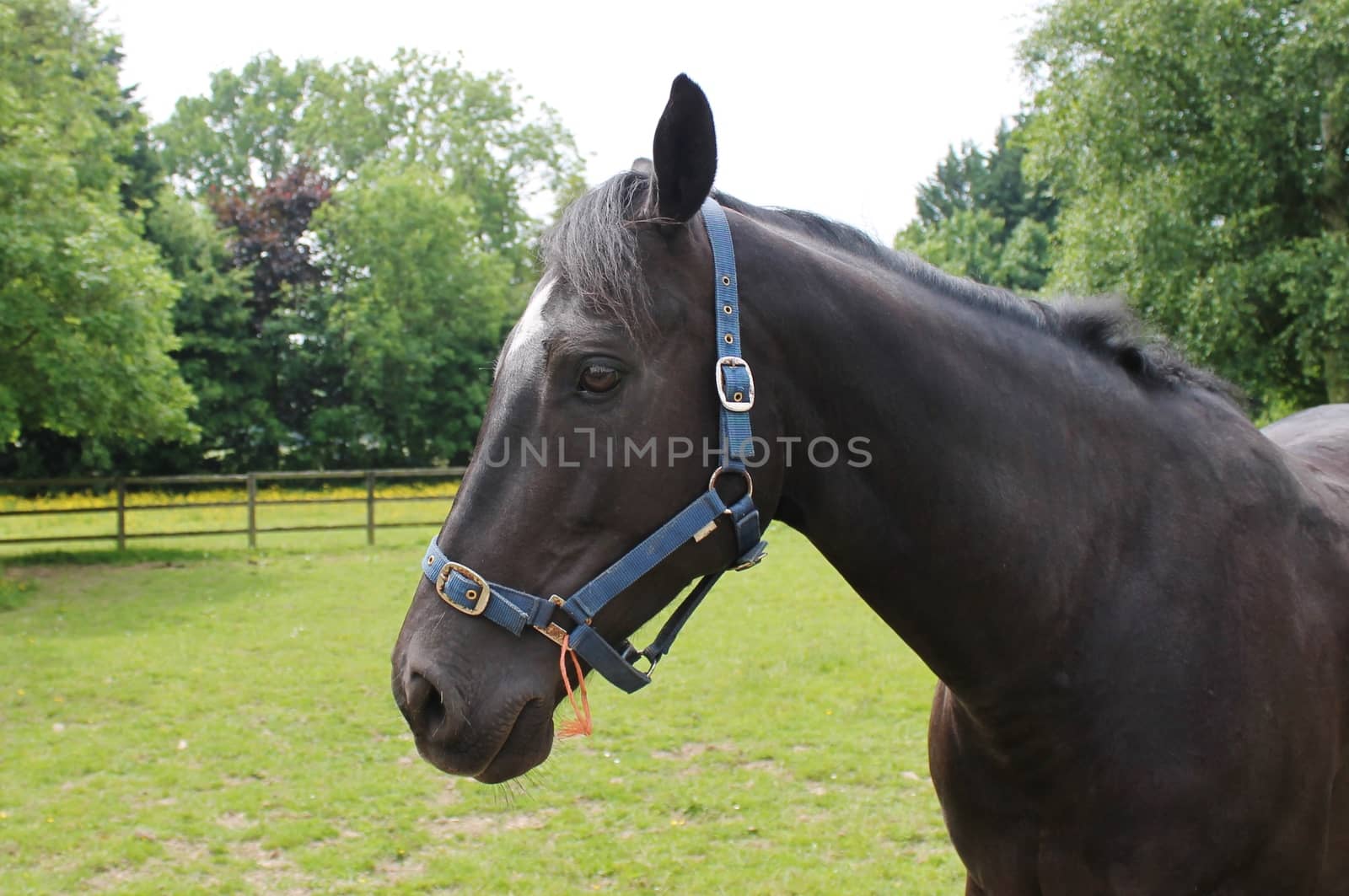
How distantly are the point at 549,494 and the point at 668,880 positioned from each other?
365 cm

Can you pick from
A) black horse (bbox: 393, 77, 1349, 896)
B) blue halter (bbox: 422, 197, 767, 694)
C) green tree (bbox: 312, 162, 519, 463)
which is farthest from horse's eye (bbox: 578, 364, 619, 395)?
green tree (bbox: 312, 162, 519, 463)

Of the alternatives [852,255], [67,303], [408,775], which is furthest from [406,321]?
[852,255]

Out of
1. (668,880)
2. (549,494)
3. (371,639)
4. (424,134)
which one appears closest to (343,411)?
(424,134)

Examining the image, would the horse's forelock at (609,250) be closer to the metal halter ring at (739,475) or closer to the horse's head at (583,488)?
the horse's head at (583,488)

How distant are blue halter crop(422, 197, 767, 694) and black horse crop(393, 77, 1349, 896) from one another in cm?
2

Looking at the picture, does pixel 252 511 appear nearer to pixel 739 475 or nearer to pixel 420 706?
pixel 420 706

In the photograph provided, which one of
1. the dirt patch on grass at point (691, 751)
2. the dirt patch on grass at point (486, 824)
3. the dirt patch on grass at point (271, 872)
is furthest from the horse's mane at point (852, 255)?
the dirt patch on grass at point (691, 751)

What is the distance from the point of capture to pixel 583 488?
159 centimetres

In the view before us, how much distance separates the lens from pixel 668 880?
458 cm

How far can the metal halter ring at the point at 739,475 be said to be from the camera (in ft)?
5.37

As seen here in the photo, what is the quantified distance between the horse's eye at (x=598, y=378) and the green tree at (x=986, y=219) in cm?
2573

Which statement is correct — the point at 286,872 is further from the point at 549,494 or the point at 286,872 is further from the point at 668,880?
the point at 549,494

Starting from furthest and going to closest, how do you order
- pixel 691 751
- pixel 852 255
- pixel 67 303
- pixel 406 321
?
pixel 406 321 → pixel 67 303 → pixel 691 751 → pixel 852 255

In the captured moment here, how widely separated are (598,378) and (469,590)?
42cm
